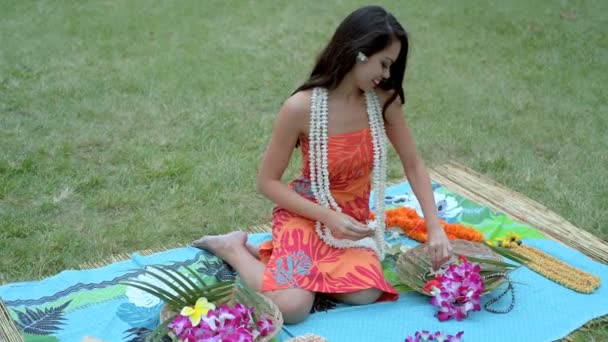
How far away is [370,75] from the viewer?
2410 mm

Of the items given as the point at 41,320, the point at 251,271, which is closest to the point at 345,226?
the point at 251,271

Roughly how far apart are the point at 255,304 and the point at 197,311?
8.0 inches

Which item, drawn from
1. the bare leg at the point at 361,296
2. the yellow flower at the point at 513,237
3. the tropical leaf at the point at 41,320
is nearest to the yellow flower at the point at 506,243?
the yellow flower at the point at 513,237

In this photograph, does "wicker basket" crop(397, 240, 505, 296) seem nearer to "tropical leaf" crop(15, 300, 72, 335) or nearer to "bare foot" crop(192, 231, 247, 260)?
"bare foot" crop(192, 231, 247, 260)

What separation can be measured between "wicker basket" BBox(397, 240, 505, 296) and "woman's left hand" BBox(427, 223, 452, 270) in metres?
0.06

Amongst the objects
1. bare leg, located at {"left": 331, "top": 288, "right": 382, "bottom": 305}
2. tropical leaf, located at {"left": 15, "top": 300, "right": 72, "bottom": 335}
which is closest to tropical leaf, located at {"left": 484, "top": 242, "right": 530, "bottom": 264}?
bare leg, located at {"left": 331, "top": 288, "right": 382, "bottom": 305}

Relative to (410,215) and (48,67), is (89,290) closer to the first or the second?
(410,215)

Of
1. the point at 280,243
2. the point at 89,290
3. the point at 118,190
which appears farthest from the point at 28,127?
the point at 280,243

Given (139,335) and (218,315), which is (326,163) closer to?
(218,315)

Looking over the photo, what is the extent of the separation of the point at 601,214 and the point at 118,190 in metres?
2.35

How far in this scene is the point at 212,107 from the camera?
4.77m

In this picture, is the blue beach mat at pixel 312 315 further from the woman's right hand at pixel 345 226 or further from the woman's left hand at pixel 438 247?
the woman's right hand at pixel 345 226

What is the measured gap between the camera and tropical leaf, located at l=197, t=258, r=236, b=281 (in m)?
2.76

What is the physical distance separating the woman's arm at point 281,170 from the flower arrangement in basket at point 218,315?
1.21 feet
